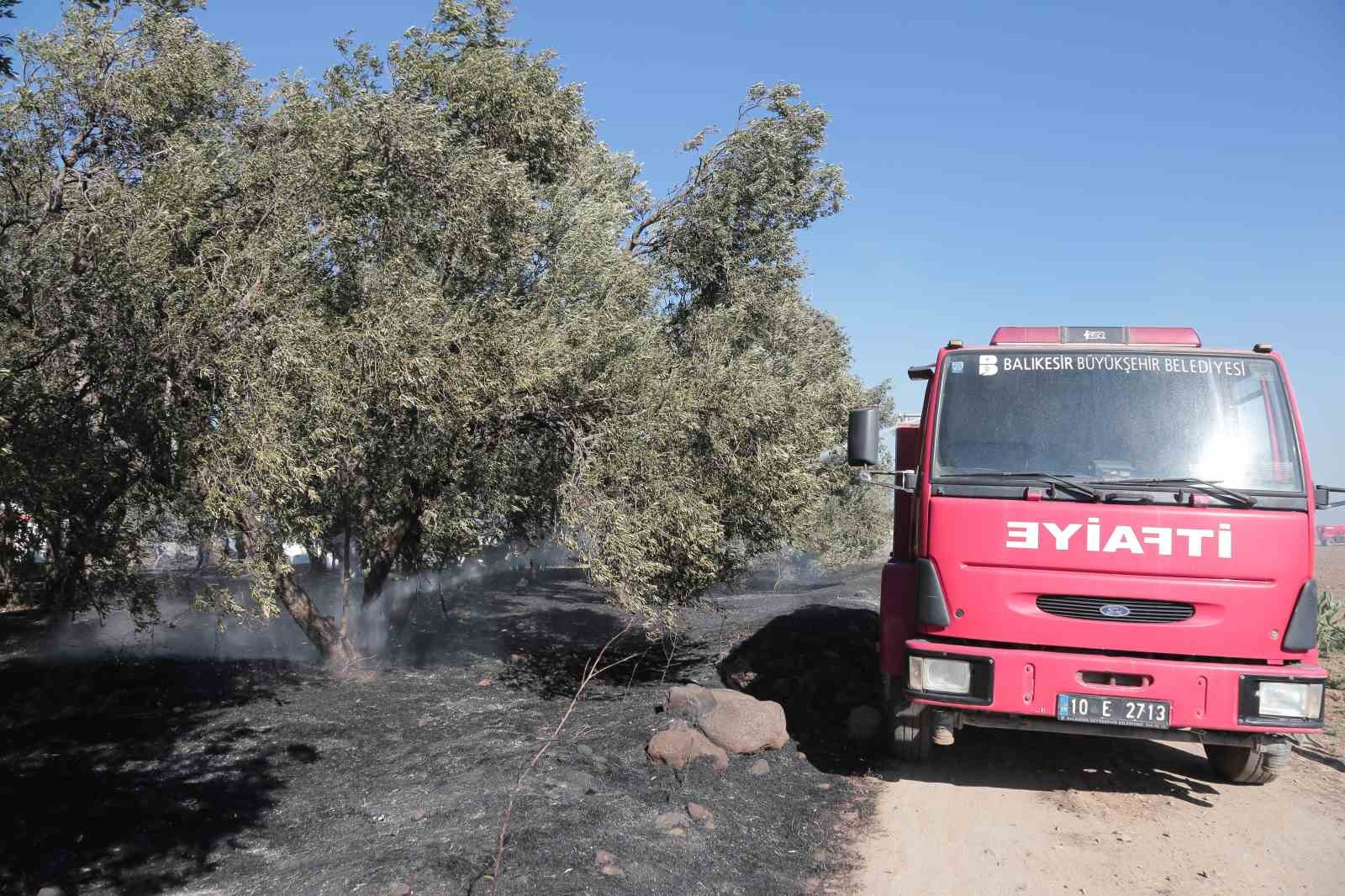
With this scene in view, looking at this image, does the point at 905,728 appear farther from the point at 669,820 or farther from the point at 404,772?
the point at 404,772

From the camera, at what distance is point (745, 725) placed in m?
7.64

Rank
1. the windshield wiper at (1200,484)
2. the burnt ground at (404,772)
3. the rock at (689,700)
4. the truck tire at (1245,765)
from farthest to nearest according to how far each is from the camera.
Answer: the rock at (689,700) → the truck tire at (1245,765) → the windshield wiper at (1200,484) → the burnt ground at (404,772)

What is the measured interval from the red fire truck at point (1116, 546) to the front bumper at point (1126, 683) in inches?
0.4

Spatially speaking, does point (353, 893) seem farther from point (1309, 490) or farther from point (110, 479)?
point (1309, 490)

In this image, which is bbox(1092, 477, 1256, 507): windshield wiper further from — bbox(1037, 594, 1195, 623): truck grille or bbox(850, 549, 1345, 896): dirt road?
bbox(850, 549, 1345, 896): dirt road

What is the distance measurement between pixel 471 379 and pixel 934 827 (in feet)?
17.1

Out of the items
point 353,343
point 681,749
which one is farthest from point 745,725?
point 353,343

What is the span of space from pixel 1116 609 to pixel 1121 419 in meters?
1.20

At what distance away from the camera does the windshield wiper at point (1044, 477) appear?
5.78 m

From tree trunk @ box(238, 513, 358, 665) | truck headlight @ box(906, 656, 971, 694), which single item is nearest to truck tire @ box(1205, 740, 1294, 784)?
truck headlight @ box(906, 656, 971, 694)

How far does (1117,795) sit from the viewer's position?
21.6 ft

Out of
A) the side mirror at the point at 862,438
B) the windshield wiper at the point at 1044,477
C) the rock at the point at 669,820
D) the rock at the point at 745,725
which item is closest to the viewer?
the windshield wiper at the point at 1044,477

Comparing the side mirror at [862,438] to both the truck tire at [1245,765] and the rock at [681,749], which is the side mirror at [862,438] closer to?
the rock at [681,749]

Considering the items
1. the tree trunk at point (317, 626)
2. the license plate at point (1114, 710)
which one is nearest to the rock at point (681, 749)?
the license plate at point (1114, 710)
